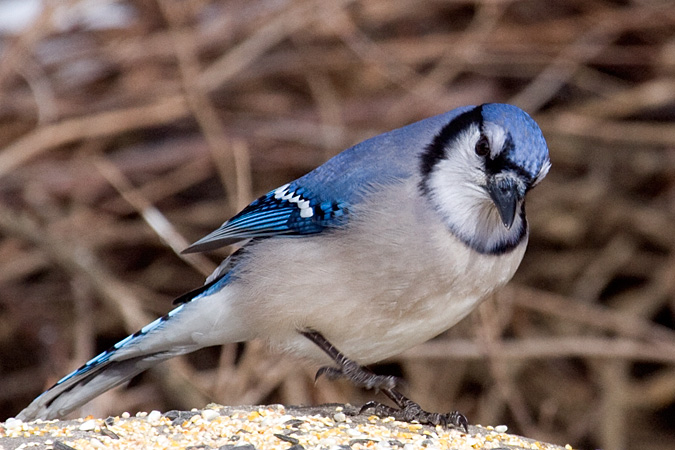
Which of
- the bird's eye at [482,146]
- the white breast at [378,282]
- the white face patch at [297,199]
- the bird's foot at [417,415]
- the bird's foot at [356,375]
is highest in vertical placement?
the bird's eye at [482,146]

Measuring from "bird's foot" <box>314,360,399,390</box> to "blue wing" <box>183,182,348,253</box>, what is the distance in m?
0.39

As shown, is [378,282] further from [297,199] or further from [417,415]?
[297,199]

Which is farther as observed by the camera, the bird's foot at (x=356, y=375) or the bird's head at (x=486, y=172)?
the bird's foot at (x=356, y=375)

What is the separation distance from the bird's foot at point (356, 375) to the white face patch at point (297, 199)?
45cm

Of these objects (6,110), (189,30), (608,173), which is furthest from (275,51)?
(608,173)

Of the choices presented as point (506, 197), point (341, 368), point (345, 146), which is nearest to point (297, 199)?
point (341, 368)

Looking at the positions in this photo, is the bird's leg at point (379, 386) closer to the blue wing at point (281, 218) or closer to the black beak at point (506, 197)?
the blue wing at point (281, 218)

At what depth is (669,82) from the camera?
4.80 metres

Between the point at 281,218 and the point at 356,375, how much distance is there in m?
0.53

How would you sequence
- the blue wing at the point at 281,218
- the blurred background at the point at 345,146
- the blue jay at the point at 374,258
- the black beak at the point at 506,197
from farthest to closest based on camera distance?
the blurred background at the point at 345,146 < the blue wing at the point at 281,218 < the blue jay at the point at 374,258 < the black beak at the point at 506,197

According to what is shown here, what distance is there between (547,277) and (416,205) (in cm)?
270

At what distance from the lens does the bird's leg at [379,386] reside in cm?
252

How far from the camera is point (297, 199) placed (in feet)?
9.53

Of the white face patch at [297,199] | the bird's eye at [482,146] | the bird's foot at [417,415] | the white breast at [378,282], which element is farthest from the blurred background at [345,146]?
the bird's eye at [482,146]
